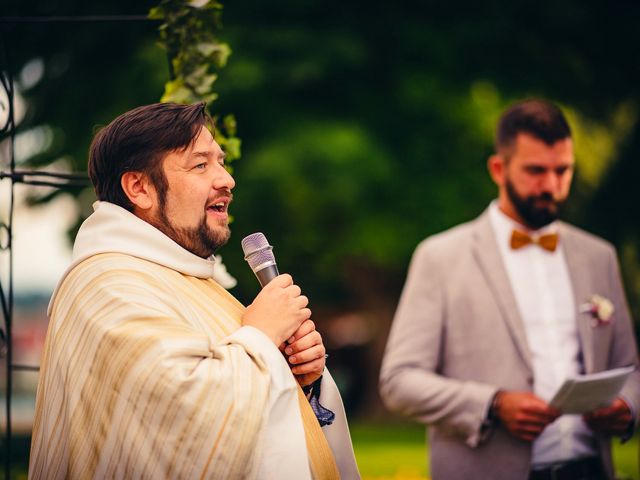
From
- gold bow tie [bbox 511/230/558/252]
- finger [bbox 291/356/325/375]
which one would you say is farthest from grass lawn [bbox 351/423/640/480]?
finger [bbox 291/356/325/375]

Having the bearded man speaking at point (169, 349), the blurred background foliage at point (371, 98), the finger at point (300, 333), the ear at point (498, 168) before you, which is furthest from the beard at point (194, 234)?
the blurred background foliage at point (371, 98)

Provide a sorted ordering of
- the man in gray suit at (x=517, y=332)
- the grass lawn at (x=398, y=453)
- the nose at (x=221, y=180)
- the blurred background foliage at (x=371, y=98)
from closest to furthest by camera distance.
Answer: the nose at (x=221, y=180) → the man in gray suit at (x=517, y=332) → the grass lawn at (x=398, y=453) → the blurred background foliage at (x=371, y=98)

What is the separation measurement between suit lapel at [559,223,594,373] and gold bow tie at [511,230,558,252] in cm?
11

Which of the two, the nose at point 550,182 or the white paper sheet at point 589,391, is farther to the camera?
the nose at point 550,182

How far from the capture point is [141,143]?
265 centimetres

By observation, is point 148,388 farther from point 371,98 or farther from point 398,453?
point 371,98

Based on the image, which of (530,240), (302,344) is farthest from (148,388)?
(530,240)

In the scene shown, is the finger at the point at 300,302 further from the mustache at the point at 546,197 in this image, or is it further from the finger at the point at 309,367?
the mustache at the point at 546,197

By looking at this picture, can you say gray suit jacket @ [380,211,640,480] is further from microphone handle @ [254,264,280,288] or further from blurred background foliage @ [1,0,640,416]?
blurred background foliage @ [1,0,640,416]

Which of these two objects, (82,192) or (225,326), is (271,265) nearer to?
(225,326)

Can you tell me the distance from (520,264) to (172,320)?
7.73 feet

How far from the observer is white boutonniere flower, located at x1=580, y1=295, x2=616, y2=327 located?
4.14 m

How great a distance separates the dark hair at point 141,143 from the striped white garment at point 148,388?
21cm

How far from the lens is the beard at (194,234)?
267cm
